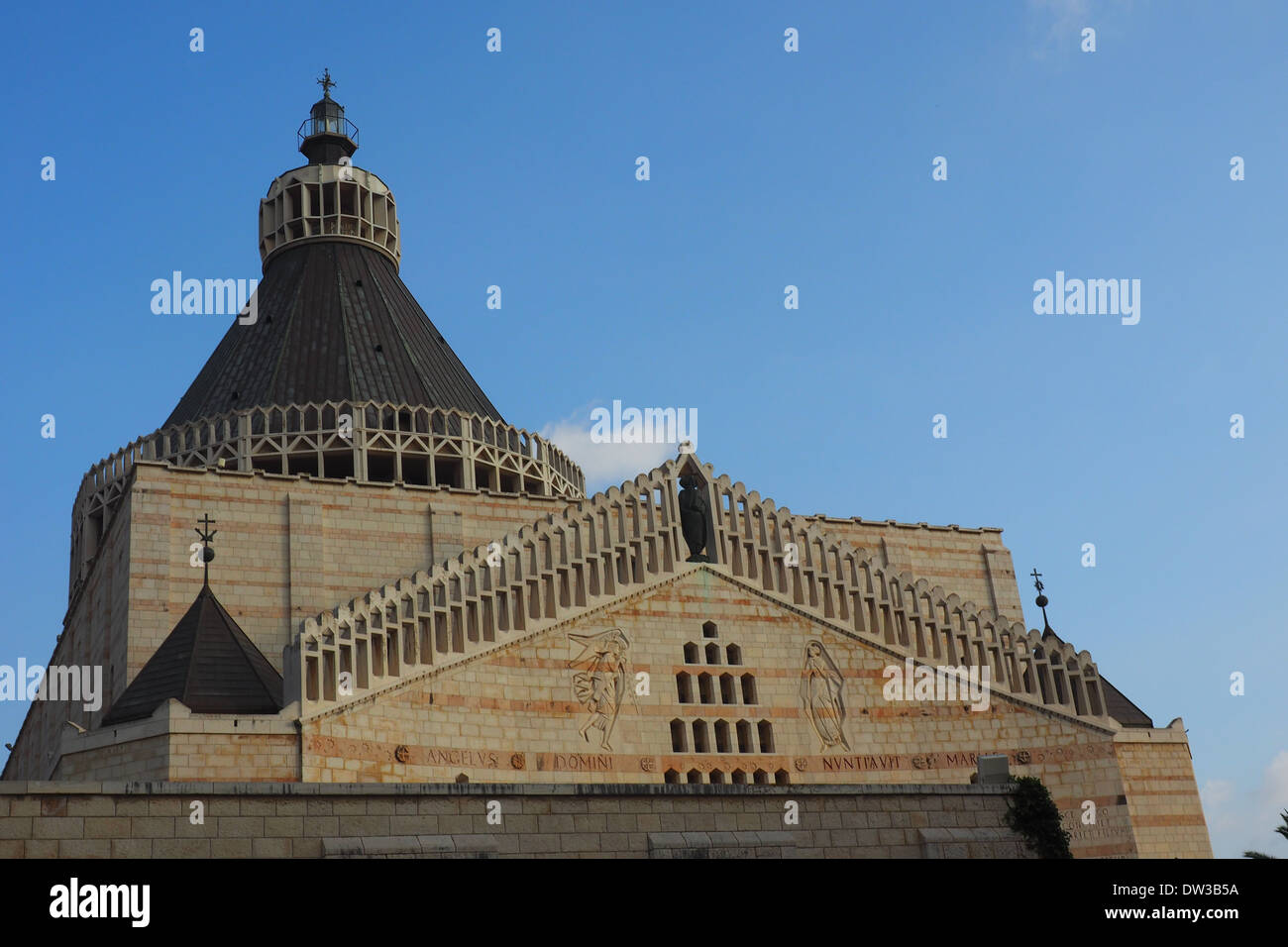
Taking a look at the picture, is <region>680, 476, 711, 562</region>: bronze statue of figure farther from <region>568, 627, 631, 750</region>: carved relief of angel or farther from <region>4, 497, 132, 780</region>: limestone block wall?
<region>4, 497, 132, 780</region>: limestone block wall

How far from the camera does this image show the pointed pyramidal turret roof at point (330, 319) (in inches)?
1523

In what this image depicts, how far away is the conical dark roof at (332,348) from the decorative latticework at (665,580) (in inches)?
436

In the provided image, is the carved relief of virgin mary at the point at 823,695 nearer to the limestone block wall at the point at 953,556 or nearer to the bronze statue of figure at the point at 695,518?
the bronze statue of figure at the point at 695,518

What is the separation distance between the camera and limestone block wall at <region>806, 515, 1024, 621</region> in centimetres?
3797

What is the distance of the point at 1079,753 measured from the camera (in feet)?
96.5

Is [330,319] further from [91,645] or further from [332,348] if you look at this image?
[91,645]

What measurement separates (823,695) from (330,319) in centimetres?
1878

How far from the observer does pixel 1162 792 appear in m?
29.8

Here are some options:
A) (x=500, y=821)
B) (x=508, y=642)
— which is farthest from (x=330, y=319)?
(x=500, y=821)

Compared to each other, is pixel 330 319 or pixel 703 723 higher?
pixel 330 319

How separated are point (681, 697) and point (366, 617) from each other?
6.32 metres

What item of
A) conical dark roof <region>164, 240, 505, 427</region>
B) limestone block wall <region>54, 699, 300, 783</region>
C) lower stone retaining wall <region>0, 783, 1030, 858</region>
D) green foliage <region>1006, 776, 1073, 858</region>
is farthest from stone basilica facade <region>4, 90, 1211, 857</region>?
lower stone retaining wall <region>0, 783, 1030, 858</region>

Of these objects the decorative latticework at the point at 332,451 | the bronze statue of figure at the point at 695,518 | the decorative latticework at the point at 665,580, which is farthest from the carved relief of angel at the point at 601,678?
the decorative latticework at the point at 332,451
